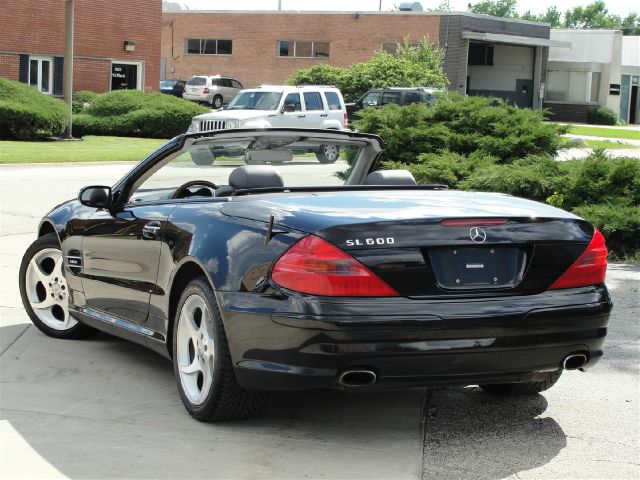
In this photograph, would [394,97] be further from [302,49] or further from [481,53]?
[481,53]

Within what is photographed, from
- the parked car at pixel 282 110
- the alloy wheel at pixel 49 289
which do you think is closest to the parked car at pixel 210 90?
the parked car at pixel 282 110

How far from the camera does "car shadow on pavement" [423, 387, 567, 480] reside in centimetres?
491

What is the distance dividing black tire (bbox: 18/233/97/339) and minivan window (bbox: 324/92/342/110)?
23.5 meters

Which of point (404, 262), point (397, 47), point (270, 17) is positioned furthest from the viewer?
point (270, 17)

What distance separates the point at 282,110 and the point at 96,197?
22.9m

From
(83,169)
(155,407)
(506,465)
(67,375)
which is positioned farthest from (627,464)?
(83,169)

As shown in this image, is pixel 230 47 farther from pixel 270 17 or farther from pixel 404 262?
pixel 404 262

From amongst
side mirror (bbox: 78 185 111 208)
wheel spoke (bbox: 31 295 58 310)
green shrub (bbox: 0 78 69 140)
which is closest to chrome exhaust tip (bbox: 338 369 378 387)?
side mirror (bbox: 78 185 111 208)

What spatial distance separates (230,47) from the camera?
223ft

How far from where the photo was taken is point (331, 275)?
482 centimetres

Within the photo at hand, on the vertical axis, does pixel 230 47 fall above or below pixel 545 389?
above

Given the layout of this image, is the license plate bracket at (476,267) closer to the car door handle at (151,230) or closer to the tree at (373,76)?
the car door handle at (151,230)

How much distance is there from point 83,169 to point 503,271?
18.1m

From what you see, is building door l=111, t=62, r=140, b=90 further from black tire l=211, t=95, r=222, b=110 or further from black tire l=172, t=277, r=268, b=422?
black tire l=172, t=277, r=268, b=422
